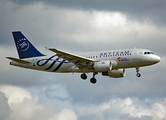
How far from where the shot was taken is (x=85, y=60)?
63094 mm

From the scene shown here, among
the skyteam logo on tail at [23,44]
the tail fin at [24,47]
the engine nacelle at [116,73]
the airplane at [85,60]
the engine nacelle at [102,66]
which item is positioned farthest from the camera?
the skyteam logo on tail at [23,44]

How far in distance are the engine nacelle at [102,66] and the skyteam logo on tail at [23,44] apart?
16.0 meters

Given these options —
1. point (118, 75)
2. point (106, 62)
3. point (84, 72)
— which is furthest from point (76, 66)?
point (118, 75)

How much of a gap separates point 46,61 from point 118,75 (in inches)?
581

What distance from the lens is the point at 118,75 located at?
70.9 m

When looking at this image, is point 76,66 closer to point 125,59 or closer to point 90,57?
point 90,57

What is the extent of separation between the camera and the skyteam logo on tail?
70.8 metres

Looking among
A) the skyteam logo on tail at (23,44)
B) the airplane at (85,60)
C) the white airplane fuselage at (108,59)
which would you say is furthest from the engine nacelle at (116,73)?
the skyteam logo on tail at (23,44)

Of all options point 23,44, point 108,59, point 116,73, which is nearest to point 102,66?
point 108,59

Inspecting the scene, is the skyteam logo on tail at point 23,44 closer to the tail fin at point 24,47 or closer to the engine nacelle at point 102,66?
the tail fin at point 24,47

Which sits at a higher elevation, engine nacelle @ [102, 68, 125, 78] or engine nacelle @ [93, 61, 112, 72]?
engine nacelle @ [93, 61, 112, 72]

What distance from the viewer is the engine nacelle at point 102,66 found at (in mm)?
62562

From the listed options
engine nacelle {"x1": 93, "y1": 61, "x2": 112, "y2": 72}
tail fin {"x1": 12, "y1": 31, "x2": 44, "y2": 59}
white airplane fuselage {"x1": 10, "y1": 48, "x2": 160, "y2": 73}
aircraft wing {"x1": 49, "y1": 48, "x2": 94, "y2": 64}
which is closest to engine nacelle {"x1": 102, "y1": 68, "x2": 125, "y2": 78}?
white airplane fuselage {"x1": 10, "y1": 48, "x2": 160, "y2": 73}

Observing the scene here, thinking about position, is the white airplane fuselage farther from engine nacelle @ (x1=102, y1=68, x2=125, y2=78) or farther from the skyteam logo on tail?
engine nacelle @ (x1=102, y1=68, x2=125, y2=78)
